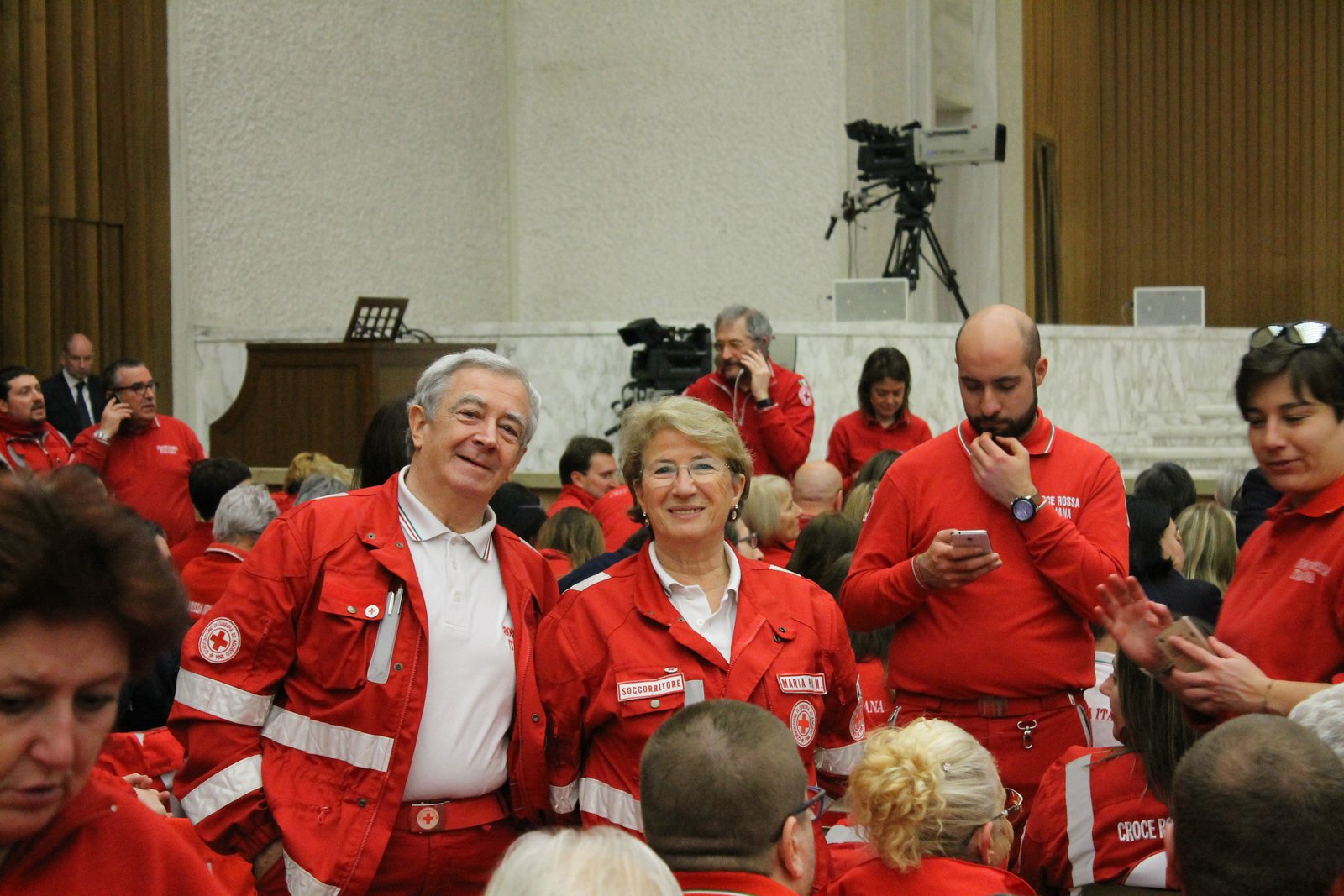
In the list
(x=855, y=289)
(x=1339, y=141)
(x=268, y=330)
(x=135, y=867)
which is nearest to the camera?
(x=135, y=867)

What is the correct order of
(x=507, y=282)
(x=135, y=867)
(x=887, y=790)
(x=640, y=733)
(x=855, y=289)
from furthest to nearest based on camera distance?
(x=507, y=282)
(x=855, y=289)
(x=640, y=733)
(x=887, y=790)
(x=135, y=867)

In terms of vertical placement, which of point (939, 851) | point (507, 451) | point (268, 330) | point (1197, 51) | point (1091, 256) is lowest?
point (939, 851)

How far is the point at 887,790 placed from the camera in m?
2.14

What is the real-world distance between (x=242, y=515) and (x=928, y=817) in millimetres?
2679

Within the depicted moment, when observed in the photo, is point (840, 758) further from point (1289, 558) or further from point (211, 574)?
point (211, 574)

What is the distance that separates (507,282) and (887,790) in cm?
1253

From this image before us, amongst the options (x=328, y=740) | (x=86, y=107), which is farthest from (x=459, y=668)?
(x=86, y=107)

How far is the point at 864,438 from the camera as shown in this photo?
6.67 m

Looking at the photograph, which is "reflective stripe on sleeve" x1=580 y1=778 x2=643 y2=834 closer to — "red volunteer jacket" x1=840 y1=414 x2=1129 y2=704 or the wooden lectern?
"red volunteer jacket" x1=840 y1=414 x2=1129 y2=704

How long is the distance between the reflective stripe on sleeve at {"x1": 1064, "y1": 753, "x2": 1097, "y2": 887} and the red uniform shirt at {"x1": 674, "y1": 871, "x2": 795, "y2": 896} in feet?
3.07

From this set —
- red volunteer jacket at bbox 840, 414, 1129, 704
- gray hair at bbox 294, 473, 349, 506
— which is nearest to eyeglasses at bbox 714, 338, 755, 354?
gray hair at bbox 294, 473, 349, 506

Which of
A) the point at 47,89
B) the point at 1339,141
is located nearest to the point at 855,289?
the point at 47,89

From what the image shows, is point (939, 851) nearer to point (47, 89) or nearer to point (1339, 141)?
point (47, 89)

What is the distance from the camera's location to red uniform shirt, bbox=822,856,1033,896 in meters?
2.08
